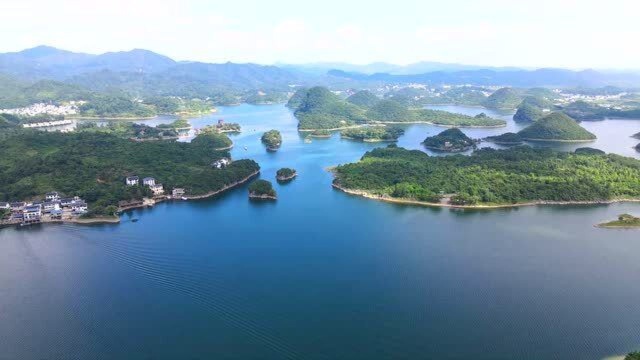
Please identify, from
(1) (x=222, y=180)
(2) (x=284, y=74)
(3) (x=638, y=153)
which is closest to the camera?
(1) (x=222, y=180)

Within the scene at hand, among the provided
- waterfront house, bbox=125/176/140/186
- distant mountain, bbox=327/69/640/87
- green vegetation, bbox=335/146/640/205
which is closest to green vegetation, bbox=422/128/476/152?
green vegetation, bbox=335/146/640/205

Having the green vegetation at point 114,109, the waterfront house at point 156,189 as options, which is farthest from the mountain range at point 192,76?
the waterfront house at point 156,189

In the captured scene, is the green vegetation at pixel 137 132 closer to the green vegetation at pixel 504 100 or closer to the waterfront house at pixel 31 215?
the waterfront house at pixel 31 215

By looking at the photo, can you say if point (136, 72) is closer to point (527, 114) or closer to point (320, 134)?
point (320, 134)

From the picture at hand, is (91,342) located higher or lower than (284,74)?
lower

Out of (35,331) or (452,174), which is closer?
(35,331)

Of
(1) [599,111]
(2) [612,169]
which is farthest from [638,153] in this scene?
(1) [599,111]

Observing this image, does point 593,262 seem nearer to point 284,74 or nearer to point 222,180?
point 222,180
